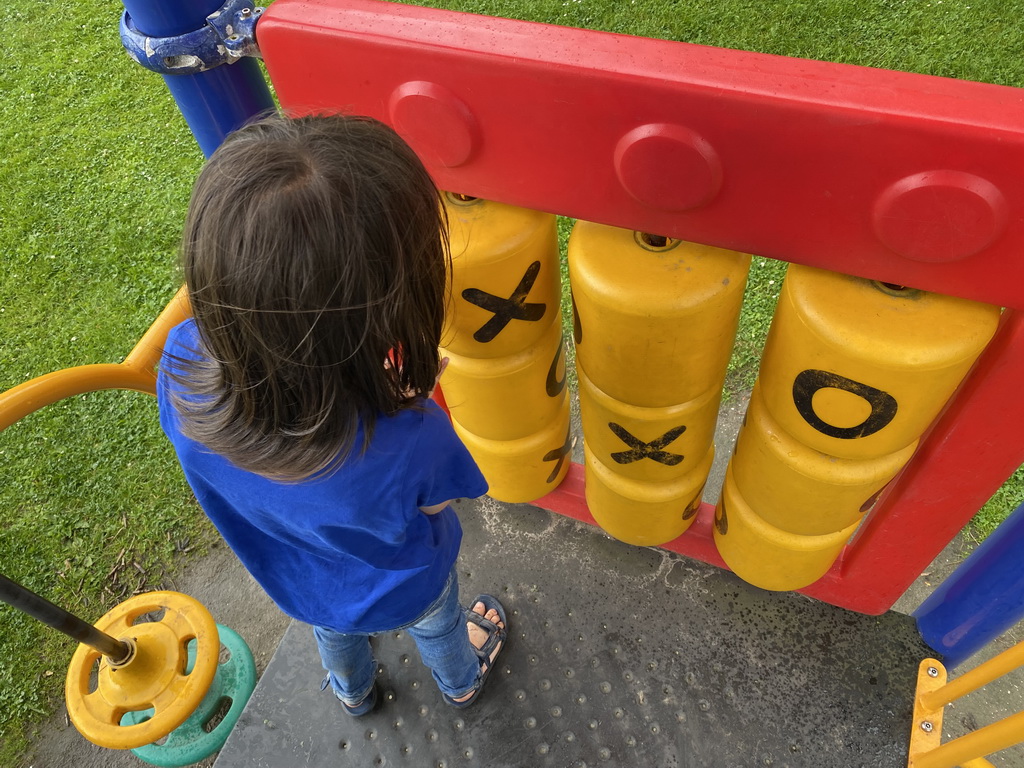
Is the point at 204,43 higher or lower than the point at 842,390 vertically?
higher

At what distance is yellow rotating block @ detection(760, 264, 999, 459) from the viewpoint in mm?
863

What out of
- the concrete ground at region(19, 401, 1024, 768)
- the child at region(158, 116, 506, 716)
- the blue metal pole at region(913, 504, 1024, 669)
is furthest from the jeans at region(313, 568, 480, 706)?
the blue metal pole at region(913, 504, 1024, 669)

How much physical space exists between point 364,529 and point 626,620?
96 cm

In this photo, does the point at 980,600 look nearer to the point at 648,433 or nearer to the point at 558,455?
the point at 648,433

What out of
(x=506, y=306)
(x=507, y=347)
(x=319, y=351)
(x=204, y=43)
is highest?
(x=204, y=43)

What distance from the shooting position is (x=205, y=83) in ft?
3.44

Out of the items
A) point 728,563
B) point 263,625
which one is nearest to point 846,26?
point 728,563

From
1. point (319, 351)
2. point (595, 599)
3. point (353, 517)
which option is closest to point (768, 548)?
point (595, 599)

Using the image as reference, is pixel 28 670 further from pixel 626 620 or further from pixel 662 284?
pixel 662 284

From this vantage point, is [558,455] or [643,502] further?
[558,455]

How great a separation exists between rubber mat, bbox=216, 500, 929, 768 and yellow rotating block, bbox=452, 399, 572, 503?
0.26m

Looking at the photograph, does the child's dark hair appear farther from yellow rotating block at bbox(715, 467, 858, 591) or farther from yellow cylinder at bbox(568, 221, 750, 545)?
yellow rotating block at bbox(715, 467, 858, 591)

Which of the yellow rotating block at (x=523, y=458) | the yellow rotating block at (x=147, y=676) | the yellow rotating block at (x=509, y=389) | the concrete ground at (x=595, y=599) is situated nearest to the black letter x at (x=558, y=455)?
the yellow rotating block at (x=523, y=458)

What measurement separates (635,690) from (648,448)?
633mm
